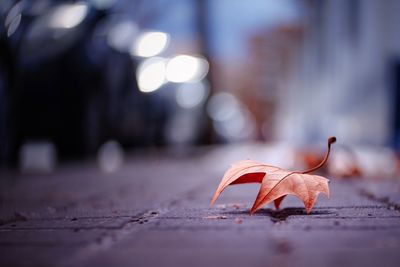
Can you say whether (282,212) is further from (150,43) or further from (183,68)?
(183,68)

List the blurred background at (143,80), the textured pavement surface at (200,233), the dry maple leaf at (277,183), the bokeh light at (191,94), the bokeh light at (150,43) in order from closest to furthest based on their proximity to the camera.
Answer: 1. the textured pavement surface at (200,233)
2. the dry maple leaf at (277,183)
3. the blurred background at (143,80)
4. the bokeh light at (150,43)
5. the bokeh light at (191,94)

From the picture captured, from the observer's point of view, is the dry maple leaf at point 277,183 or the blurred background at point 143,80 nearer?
the dry maple leaf at point 277,183

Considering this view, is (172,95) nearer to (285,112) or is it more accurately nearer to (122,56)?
(122,56)

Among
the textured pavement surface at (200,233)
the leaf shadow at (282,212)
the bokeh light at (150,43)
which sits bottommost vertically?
the leaf shadow at (282,212)

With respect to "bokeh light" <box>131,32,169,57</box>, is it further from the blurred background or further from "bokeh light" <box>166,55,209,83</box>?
"bokeh light" <box>166,55,209,83</box>

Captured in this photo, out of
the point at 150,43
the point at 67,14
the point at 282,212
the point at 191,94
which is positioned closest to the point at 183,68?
the point at 150,43

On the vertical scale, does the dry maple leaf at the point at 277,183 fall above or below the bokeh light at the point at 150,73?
below

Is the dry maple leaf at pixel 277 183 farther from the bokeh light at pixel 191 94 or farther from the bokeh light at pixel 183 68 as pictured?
the bokeh light at pixel 191 94

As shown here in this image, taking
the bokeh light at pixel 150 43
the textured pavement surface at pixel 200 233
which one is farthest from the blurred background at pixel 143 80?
the textured pavement surface at pixel 200 233

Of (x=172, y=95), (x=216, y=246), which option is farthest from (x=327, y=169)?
(x=172, y=95)
